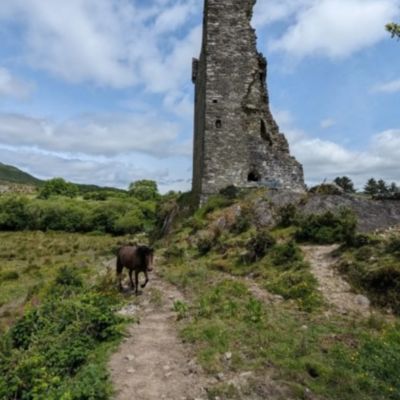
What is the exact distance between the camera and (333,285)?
37.1ft

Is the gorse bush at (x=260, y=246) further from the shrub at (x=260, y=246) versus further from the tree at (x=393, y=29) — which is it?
the tree at (x=393, y=29)

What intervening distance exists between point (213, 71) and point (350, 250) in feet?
44.7

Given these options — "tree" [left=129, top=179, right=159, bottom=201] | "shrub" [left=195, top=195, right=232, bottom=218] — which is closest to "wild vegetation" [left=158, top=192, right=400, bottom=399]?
"shrub" [left=195, top=195, right=232, bottom=218]

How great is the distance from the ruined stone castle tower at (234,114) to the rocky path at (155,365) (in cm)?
1354

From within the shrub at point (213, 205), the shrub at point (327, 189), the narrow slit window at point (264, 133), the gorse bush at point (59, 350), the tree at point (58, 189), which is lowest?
the gorse bush at point (59, 350)

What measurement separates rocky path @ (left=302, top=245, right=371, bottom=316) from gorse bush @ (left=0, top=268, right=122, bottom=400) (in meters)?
5.40

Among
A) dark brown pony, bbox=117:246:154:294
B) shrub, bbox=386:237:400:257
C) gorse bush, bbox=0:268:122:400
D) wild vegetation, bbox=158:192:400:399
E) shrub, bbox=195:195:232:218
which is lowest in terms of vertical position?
gorse bush, bbox=0:268:122:400

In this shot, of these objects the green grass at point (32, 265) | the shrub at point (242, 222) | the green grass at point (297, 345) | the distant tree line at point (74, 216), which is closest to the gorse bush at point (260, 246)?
the shrub at point (242, 222)

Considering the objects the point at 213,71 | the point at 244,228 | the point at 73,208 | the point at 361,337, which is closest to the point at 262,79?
the point at 213,71

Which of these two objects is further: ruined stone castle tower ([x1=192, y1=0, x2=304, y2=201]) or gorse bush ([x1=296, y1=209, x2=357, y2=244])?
ruined stone castle tower ([x1=192, y1=0, x2=304, y2=201])

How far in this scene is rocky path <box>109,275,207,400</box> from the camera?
246 inches

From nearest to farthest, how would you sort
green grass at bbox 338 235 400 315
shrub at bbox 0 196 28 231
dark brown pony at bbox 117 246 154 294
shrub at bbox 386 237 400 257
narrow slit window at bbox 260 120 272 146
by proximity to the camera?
green grass at bbox 338 235 400 315, shrub at bbox 386 237 400 257, dark brown pony at bbox 117 246 154 294, narrow slit window at bbox 260 120 272 146, shrub at bbox 0 196 28 231

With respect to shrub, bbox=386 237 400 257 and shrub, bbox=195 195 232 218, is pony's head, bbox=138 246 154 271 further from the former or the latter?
shrub, bbox=195 195 232 218

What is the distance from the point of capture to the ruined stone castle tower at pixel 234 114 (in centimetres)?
2258
